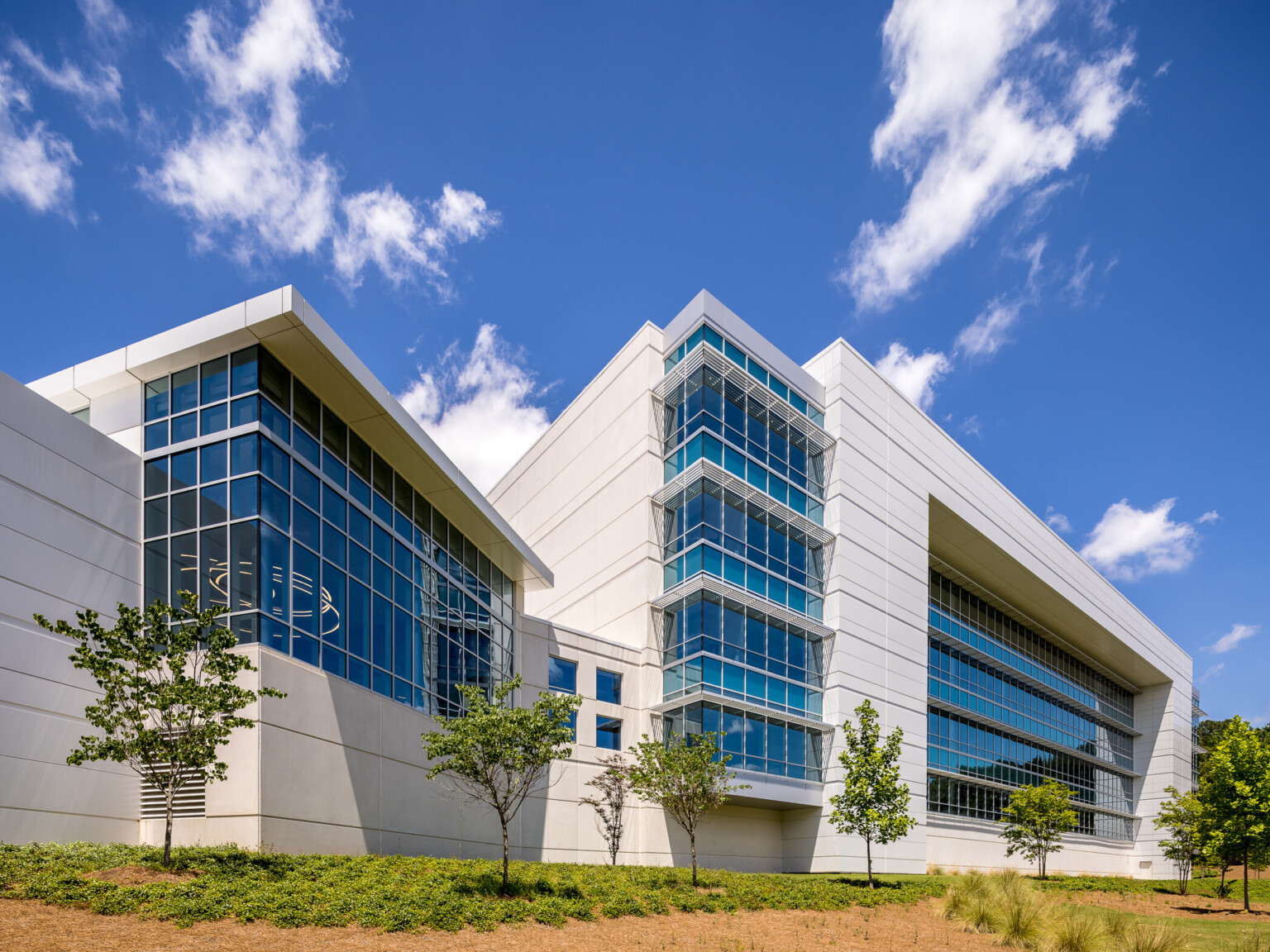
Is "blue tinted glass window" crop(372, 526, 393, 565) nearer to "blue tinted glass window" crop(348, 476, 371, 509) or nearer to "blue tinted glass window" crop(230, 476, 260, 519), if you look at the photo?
"blue tinted glass window" crop(348, 476, 371, 509)

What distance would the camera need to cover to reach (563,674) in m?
33.0

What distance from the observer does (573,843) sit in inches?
1227

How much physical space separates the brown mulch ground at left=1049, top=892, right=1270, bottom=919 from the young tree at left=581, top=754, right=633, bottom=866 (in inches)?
519

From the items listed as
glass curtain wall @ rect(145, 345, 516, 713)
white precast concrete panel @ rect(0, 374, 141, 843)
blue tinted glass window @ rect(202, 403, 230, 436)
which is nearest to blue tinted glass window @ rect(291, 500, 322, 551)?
glass curtain wall @ rect(145, 345, 516, 713)

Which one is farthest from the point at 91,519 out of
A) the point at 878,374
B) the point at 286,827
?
the point at 878,374

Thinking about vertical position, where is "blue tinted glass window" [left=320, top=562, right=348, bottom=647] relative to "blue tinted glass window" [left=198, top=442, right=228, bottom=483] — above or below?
below

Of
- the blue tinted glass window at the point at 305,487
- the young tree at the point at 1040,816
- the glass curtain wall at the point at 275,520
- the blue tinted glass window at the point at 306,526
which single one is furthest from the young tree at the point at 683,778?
the young tree at the point at 1040,816

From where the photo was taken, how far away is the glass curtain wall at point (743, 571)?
107ft

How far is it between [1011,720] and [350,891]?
46.2m

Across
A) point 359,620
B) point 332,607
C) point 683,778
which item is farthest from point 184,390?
point 683,778

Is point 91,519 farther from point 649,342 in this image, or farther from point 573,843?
point 649,342

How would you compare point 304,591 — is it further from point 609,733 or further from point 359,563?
point 609,733

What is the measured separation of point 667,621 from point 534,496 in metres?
14.8

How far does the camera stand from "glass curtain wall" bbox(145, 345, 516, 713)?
63.6 ft
